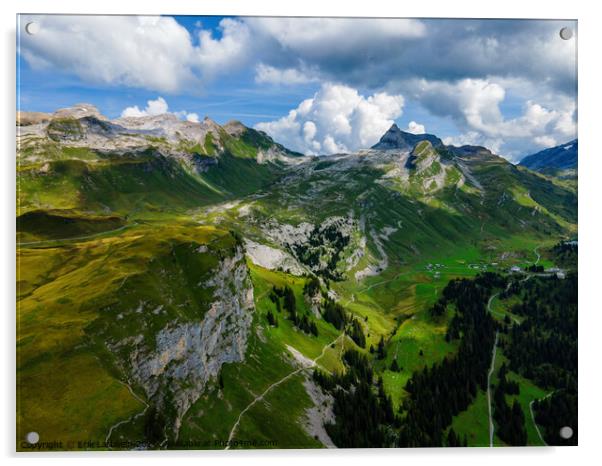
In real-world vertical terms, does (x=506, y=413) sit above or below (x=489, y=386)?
above

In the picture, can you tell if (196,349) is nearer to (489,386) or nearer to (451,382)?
(451,382)

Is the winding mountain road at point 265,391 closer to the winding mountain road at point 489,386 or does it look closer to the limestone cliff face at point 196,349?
the limestone cliff face at point 196,349

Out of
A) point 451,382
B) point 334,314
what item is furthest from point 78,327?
point 334,314

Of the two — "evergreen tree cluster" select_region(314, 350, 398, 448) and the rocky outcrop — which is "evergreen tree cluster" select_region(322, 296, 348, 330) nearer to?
"evergreen tree cluster" select_region(314, 350, 398, 448)

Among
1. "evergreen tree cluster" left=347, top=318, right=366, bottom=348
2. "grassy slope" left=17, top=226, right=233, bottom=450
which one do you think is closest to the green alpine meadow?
"grassy slope" left=17, top=226, right=233, bottom=450

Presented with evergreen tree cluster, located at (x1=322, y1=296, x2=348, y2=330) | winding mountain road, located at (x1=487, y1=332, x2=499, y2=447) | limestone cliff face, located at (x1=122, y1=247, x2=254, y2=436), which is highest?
limestone cliff face, located at (x1=122, y1=247, x2=254, y2=436)

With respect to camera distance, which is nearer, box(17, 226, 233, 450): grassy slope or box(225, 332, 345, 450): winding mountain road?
box(17, 226, 233, 450): grassy slope

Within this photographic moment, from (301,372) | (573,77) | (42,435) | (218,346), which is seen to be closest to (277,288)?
(301,372)
